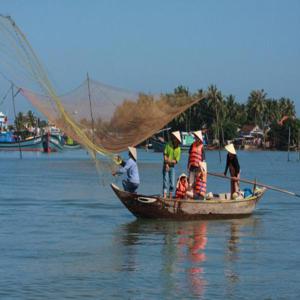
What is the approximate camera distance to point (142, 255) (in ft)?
45.6

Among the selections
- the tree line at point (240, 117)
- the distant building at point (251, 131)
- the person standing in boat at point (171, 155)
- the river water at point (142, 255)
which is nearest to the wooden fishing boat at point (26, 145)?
the tree line at point (240, 117)

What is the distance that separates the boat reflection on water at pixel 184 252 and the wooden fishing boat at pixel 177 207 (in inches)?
6.3

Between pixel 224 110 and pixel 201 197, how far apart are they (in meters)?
91.0

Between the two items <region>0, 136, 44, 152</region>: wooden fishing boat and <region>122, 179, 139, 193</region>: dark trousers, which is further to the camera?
<region>0, 136, 44, 152</region>: wooden fishing boat

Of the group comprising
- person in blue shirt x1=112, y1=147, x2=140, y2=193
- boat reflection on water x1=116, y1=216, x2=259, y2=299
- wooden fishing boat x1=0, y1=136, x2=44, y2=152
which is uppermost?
wooden fishing boat x1=0, y1=136, x2=44, y2=152

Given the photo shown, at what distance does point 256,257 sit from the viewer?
46.0 ft

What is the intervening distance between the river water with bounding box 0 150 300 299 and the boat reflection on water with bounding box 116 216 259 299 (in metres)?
0.01

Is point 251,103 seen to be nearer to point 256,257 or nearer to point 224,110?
point 224,110

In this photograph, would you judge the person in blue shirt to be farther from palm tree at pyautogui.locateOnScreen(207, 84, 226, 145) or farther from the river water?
palm tree at pyautogui.locateOnScreen(207, 84, 226, 145)

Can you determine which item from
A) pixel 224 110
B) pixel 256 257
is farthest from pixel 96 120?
pixel 224 110

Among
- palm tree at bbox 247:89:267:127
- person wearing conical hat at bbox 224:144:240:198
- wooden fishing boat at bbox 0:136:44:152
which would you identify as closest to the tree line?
palm tree at bbox 247:89:267:127

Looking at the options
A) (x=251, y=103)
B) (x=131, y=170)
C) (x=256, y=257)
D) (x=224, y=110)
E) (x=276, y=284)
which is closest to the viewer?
(x=276, y=284)

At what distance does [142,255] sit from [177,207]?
3846 millimetres

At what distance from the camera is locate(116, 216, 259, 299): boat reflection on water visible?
11.7 metres
